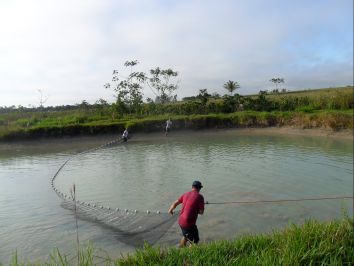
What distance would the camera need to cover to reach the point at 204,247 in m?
5.93

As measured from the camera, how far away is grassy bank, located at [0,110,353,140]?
28.0 metres

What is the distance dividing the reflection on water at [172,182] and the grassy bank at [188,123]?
2256 millimetres

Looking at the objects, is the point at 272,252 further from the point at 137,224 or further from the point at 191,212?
the point at 137,224

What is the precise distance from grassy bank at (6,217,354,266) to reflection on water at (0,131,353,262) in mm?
2429

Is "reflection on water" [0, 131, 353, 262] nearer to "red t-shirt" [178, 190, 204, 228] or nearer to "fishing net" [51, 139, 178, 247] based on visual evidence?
"fishing net" [51, 139, 178, 247]

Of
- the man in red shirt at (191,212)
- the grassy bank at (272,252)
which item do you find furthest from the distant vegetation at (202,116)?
the grassy bank at (272,252)

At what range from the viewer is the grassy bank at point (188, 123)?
91.7 ft

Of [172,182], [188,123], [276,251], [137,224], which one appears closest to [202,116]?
[188,123]

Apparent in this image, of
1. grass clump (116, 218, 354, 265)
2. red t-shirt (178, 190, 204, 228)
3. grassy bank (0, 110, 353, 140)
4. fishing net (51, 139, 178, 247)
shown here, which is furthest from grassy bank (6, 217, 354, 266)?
grassy bank (0, 110, 353, 140)

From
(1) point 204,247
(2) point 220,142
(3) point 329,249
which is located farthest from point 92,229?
(2) point 220,142

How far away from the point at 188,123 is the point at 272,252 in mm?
27028

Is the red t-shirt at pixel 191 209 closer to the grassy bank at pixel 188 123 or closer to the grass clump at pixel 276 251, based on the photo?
the grass clump at pixel 276 251

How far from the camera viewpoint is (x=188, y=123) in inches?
1278

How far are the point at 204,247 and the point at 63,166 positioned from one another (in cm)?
1395
